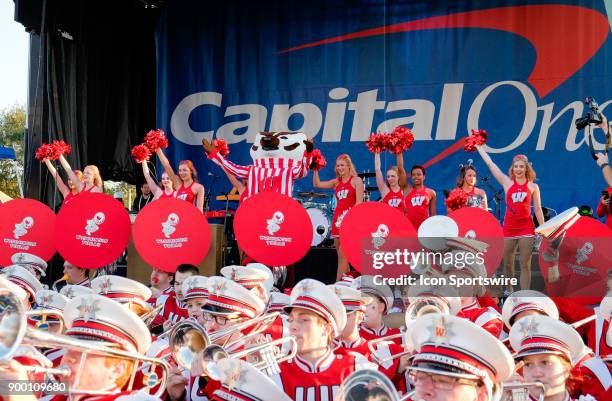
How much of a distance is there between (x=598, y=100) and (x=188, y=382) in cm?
951

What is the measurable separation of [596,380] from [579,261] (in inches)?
125

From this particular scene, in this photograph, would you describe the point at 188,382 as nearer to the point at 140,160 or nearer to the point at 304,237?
the point at 304,237

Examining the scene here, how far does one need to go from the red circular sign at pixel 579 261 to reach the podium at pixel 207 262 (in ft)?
12.2

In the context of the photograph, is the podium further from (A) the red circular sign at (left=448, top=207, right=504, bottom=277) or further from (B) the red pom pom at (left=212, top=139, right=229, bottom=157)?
(A) the red circular sign at (left=448, top=207, right=504, bottom=277)

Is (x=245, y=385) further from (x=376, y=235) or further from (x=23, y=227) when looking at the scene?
(x=23, y=227)

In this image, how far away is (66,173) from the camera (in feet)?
33.6

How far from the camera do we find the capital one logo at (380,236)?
733 cm

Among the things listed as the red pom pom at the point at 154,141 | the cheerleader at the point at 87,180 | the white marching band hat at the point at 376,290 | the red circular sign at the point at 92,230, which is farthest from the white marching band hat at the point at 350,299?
the cheerleader at the point at 87,180

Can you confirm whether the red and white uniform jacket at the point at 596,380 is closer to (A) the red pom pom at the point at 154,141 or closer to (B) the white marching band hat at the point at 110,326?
(B) the white marching band hat at the point at 110,326

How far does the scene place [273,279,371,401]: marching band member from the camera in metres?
3.39

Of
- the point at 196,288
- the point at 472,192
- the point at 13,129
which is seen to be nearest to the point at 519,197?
the point at 472,192

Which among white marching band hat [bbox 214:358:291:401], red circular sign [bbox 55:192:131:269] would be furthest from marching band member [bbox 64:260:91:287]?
white marching band hat [bbox 214:358:291:401]

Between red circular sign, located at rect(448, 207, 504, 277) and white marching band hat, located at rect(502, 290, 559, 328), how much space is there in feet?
7.58

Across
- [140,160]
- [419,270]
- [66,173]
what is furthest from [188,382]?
[66,173]
